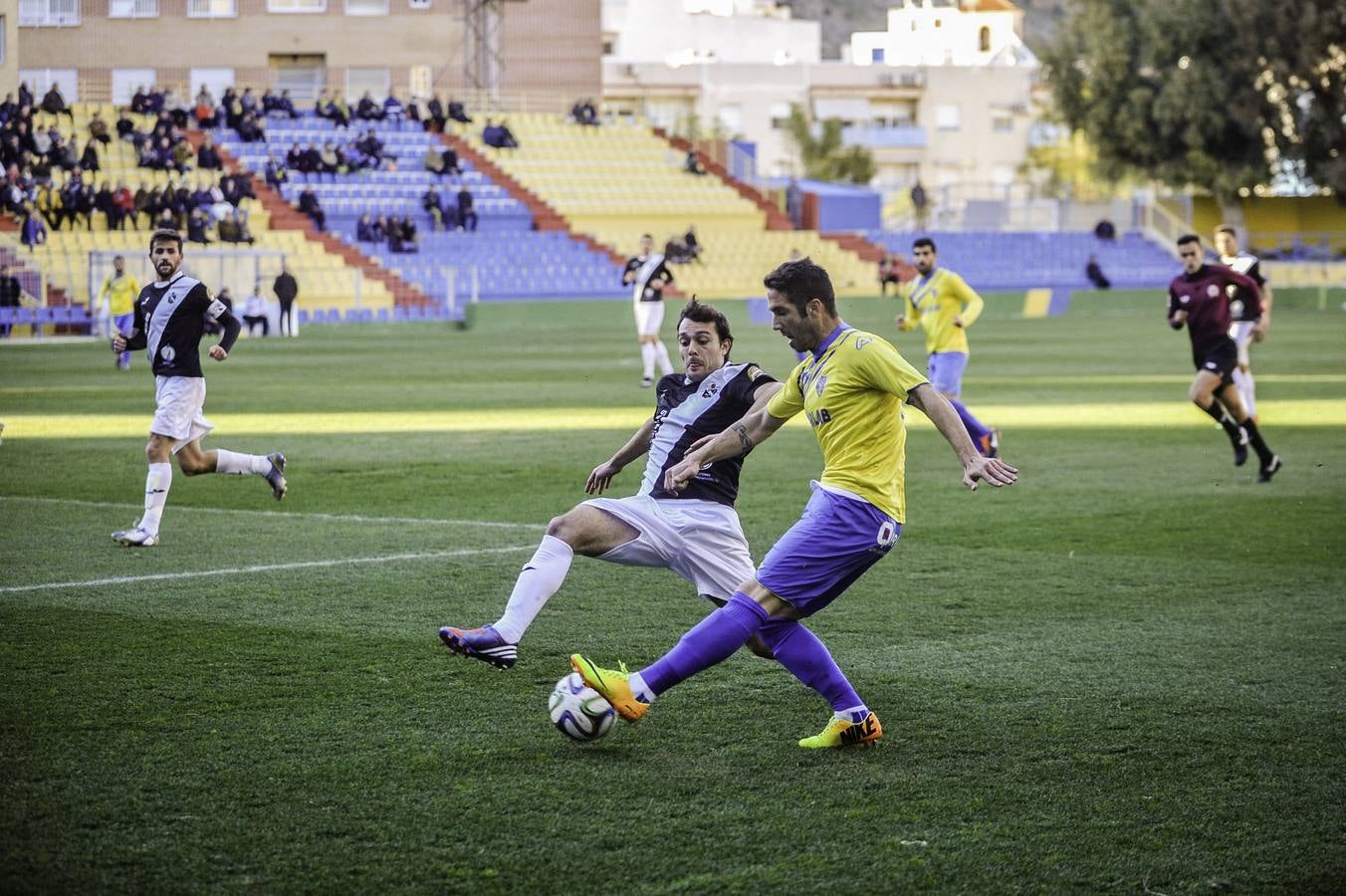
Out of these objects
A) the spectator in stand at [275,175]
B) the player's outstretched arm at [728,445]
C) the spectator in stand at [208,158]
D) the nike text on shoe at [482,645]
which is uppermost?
the spectator in stand at [208,158]

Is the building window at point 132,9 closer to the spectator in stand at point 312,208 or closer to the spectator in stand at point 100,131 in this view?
the spectator in stand at point 100,131

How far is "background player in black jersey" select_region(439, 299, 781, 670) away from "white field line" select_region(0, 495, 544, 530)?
16.4ft

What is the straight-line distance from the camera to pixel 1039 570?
10.1 m

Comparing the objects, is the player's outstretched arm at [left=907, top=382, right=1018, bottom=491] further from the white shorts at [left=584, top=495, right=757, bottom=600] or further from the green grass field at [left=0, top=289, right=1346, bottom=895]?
the white shorts at [left=584, top=495, right=757, bottom=600]

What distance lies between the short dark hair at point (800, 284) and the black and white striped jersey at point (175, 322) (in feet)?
20.6

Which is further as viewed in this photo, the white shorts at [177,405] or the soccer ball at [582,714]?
the white shorts at [177,405]

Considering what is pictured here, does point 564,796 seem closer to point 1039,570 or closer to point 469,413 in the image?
point 1039,570

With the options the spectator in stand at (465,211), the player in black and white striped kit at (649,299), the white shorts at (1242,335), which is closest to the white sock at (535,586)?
the white shorts at (1242,335)

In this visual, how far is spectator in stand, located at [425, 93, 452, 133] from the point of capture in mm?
55125

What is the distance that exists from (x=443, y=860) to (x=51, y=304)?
119 ft

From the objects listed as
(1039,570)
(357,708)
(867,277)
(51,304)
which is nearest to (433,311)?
(51,304)

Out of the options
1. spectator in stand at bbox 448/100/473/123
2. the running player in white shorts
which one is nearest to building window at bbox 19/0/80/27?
spectator in stand at bbox 448/100/473/123

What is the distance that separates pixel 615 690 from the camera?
6.07 m

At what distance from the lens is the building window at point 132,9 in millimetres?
61312
